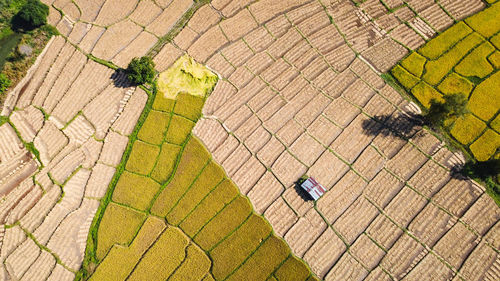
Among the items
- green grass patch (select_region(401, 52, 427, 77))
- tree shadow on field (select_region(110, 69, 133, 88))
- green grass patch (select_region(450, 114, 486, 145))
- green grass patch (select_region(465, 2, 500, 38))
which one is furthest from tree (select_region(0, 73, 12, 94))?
green grass patch (select_region(465, 2, 500, 38))

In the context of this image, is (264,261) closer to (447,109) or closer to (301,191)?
(301,191)

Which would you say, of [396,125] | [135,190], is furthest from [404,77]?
[135,190]

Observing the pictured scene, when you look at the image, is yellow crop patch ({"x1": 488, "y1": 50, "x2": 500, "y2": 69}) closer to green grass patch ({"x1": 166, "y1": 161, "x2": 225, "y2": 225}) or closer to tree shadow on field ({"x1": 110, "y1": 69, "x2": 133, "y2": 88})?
green grass patch ({"x1": 166, "y1": 161, "x2": 225, "y2": 225})

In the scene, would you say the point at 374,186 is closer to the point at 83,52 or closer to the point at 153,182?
the point at 153,182

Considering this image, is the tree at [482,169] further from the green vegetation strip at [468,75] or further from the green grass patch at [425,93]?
the green grass patch at [425,93]

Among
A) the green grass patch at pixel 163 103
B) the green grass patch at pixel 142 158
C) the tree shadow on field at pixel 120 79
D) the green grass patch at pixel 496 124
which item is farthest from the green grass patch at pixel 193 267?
the green grass patch at pixel 496 124

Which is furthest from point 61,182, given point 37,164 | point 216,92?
point 216,92
